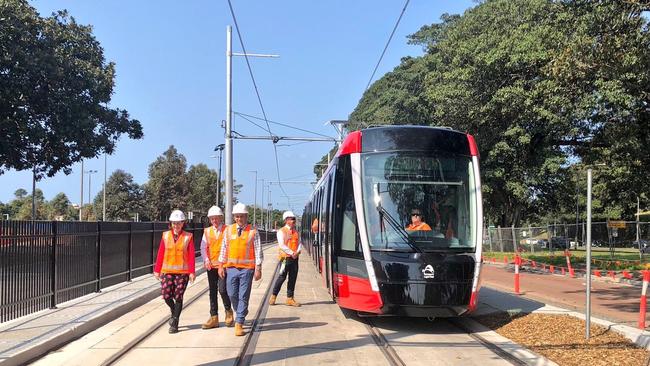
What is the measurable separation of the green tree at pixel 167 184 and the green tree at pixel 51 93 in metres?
41.2

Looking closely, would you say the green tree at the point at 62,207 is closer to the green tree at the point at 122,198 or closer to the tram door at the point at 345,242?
the green tree at the point at 122,198

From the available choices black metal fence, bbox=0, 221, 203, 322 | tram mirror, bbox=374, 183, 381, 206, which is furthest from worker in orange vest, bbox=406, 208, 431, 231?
black metal fence, bbox=0, 221, 203, 322

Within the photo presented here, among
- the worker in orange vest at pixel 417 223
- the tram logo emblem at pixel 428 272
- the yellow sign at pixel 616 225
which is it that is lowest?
the tram logo emblem at pixel 428 272

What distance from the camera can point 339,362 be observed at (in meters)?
6.88

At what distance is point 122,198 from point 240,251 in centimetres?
7545

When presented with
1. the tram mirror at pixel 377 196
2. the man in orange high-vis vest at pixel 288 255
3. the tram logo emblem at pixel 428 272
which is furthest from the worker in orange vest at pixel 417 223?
the man in orange high-vis vest at pixel 288 255

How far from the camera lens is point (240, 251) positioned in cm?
845

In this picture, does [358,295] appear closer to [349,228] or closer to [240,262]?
[349,228]

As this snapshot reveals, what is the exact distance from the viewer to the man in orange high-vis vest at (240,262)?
837 centimetres

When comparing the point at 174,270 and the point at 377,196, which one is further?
the point at 377,196

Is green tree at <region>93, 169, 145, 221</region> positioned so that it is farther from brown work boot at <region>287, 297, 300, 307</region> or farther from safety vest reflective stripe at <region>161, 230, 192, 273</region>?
safety vest reflective stripe at <region>161, 230, 192, 273</region>

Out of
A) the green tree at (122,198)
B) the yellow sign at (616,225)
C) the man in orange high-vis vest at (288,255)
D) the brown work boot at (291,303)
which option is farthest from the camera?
the green tree at (122,198)

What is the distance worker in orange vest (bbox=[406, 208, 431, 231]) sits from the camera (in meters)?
9.08

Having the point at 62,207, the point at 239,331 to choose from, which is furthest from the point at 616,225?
the point at 62,207
